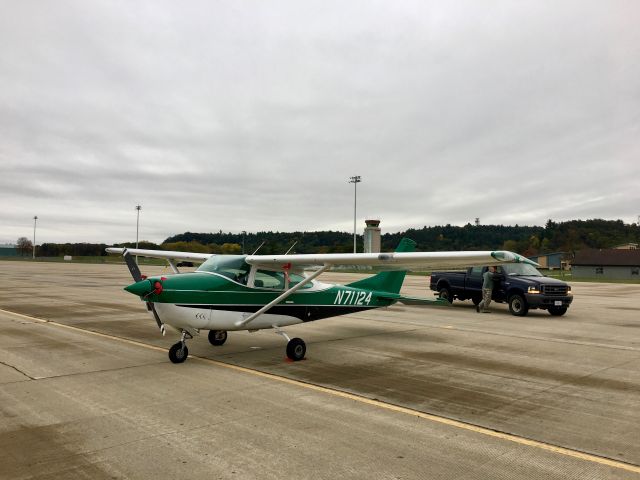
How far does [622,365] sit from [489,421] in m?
4.74

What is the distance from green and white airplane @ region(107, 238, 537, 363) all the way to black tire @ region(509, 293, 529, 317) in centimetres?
786

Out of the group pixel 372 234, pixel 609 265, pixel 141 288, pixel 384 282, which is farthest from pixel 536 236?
pixel 141 288

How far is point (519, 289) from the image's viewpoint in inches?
632

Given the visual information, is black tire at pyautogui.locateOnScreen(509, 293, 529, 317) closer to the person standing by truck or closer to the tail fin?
the person standing by truck

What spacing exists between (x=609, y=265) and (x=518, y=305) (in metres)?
68.3

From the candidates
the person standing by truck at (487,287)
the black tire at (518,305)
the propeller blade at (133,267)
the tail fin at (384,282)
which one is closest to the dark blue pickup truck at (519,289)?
the black tire at (518,305)

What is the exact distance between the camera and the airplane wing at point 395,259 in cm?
701

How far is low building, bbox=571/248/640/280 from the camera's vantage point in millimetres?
71562

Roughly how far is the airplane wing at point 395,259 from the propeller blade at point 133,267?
2397 mm

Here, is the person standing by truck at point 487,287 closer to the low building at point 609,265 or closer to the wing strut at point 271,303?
the wing strut at point 271,303

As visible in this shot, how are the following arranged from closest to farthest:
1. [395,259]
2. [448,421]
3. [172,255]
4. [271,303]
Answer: [448,421] < [395,259] < [271,303] < [172,255]

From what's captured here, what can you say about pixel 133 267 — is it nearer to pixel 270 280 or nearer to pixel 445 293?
pixel 270 280

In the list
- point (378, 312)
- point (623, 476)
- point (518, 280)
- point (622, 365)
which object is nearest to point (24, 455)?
point (623, 476)

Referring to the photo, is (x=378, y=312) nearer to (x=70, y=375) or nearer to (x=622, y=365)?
(x=622, y=365)
